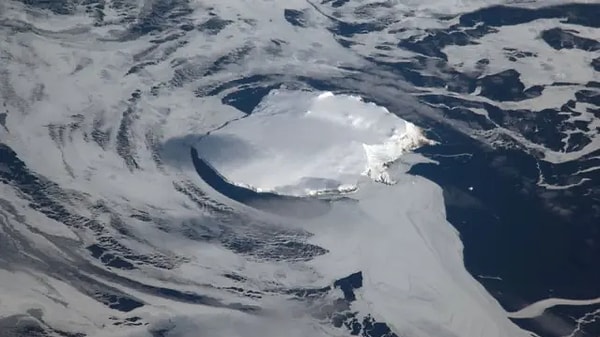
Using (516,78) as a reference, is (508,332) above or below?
below

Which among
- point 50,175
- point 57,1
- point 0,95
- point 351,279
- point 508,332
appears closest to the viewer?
point 508,332

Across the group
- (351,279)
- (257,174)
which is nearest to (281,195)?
(257,174)

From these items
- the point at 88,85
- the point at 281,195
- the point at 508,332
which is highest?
the point at 88,85

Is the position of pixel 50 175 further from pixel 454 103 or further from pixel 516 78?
pixel 516 78

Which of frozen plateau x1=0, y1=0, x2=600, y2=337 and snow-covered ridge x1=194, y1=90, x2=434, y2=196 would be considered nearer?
frozen plateau x1=0, y1=0, x2=600, y2=337

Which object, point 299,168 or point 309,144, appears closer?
point 299,168

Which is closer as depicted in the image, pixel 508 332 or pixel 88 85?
pixel 508 332

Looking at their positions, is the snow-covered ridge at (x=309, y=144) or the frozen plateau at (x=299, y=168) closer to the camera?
the frozen plateau at (x=299, y=168)

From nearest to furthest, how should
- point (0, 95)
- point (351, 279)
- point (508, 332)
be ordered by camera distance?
point (508, 332) < point (351, 279) < point (0, 95)
